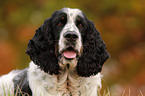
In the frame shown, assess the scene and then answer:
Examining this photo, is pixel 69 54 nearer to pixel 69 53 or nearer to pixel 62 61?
pixel 69 53

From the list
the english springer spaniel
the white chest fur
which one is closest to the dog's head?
the english springer spaniel

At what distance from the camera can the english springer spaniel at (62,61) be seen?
5918 millimetres

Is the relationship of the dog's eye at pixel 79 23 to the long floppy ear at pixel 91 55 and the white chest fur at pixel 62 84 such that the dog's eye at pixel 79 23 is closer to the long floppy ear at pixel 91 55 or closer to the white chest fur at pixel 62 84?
the long floppy ear at pixel 91 55

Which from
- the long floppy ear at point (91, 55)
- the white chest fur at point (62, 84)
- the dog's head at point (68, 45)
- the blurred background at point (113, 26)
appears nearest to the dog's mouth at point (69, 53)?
the dog's head at point (68, 45)

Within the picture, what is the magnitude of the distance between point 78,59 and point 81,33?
47cm

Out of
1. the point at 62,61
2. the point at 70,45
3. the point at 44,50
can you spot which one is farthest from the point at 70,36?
the point at 44,50

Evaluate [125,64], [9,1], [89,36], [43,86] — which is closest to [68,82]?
[43,86]

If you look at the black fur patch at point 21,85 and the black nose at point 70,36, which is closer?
the black nose at point 70,36

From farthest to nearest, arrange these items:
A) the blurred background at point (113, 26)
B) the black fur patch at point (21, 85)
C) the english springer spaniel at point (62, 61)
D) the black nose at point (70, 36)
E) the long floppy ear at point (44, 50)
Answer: the blurred background at point (113, 26) → the black fur patch at point (21, 85) → the long floppy ear at point (44, 50) → the english springer spaniel at point (62, 61) → the black nose at point (70, 36)

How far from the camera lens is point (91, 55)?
20.5 ft

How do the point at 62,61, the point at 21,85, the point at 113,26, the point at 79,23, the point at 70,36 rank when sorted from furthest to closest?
the point at 113,26 < the point at 21,85 < the point at 79,23 < the point at 62,61 < the point at 70,36

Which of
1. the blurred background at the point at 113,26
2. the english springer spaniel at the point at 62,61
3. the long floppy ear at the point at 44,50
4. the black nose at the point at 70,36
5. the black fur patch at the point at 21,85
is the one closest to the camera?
the black nose at the point at 70,36

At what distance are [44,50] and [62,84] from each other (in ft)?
2.37

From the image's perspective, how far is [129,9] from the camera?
64.6 feet
